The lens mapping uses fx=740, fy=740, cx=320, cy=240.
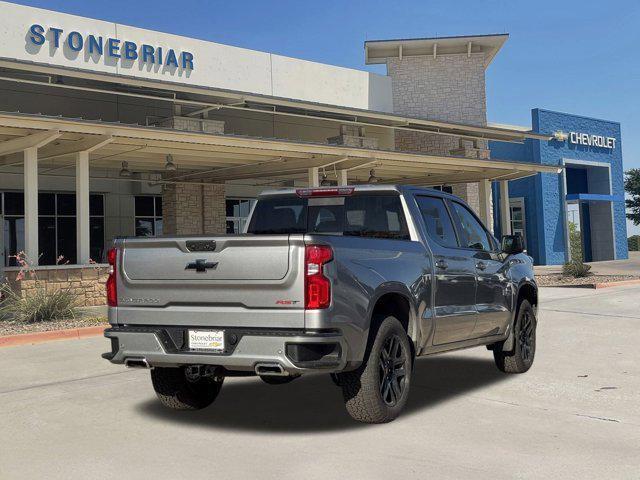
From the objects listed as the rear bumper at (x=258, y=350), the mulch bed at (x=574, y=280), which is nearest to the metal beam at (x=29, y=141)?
the rear bumper at (x=258, y=350)

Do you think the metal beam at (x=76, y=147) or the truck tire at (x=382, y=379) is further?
the metal beam at (x=76, y=147)

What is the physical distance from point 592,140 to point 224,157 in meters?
26.7

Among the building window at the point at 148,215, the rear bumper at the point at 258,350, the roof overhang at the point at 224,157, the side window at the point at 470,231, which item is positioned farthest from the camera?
the building window at the point at 148,215

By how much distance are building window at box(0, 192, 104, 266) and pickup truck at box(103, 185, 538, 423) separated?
61.5ft

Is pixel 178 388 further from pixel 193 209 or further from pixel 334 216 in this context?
pixel 193 209

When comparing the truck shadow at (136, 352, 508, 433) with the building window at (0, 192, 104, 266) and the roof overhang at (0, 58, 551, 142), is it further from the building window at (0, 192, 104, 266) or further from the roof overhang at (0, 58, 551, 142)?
the building window at (0, 192, 104, 266)

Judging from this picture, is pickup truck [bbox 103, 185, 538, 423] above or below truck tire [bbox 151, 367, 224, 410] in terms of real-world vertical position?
above

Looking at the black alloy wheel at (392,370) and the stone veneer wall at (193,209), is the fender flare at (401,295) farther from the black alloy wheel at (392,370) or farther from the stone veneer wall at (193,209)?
the stone veneer wall at (193,209)

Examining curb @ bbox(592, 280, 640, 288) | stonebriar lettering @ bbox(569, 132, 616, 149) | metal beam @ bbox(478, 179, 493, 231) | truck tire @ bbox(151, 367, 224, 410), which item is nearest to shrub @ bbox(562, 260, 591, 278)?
curb @ bbox(592, 280, 640, 288)

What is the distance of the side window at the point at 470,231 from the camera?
7.67m

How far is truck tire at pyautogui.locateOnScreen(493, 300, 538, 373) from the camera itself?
818cm

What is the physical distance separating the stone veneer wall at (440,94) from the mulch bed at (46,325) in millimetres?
20169

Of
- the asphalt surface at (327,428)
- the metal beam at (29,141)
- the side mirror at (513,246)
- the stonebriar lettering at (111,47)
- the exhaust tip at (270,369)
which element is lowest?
the asphalt surface at (327,428)

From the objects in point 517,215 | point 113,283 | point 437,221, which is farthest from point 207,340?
point 517,215
